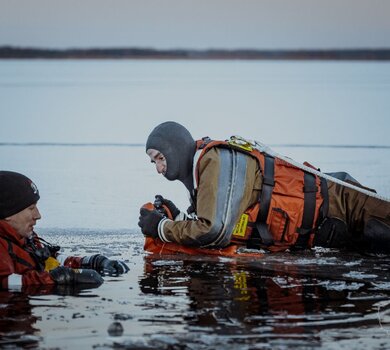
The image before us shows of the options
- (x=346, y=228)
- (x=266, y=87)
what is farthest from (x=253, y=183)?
(x=266, y=87)

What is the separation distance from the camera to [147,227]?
7.16 meters

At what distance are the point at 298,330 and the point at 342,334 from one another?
21cm

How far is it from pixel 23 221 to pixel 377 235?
7.99 ft

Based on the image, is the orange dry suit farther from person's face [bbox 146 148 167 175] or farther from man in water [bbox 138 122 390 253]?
person's face [bbox 146 148 167 175]

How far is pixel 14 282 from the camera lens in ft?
19.7

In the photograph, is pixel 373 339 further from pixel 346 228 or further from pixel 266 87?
pixel 266 87

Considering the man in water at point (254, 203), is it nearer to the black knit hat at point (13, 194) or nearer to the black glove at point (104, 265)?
the black glove at point (104, 265)

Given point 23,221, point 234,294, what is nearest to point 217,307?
point 234,294

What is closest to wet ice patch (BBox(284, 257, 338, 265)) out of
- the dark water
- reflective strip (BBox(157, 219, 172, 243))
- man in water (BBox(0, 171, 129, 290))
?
the dark water

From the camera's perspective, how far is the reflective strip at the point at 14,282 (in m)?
5.99

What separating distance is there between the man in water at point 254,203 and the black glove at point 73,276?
39.0 inches

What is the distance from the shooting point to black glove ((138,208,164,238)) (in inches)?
281

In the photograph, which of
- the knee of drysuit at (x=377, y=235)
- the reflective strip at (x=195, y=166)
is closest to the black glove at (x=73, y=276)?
the reflective strip at (x=195, y=166)

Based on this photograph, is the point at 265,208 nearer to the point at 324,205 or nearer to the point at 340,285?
the point at 324,205
